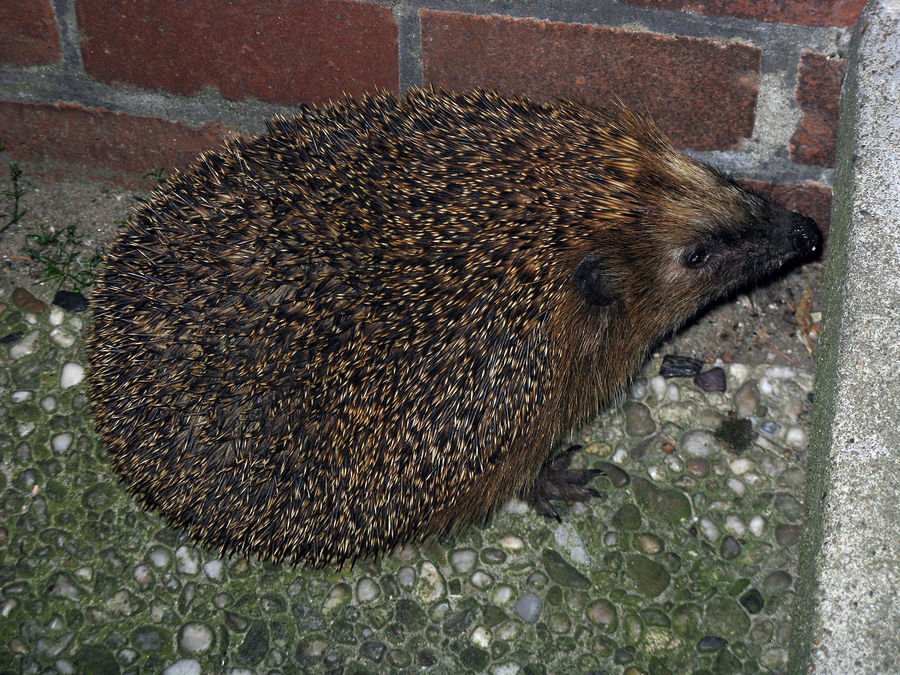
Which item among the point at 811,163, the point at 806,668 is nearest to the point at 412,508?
the point at 806,668

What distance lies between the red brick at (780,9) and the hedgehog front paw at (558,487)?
1501mm

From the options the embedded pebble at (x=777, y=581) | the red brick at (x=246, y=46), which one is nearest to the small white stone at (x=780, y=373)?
the embedded pebble at (x=777, y=581)

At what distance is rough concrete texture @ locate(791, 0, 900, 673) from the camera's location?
181cm

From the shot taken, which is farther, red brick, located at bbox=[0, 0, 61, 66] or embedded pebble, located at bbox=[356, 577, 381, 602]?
red brick, located at bbox=[0, 0, 61, 66]

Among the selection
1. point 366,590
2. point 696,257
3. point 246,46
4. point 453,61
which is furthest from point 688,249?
point 246,46

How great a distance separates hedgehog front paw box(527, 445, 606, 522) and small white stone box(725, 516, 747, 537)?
0.41 metres

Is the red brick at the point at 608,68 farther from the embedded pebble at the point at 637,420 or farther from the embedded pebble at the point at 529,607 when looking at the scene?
the embedded pebble at the point at 529,607

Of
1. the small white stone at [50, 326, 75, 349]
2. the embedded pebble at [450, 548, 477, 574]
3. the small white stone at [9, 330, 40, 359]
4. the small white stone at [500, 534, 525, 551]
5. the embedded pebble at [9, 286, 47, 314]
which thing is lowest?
the embedded pebble at [450, 548, 477, 574]

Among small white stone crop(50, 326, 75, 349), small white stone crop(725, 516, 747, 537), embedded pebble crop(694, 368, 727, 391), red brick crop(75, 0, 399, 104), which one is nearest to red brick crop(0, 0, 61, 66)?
red brick crop(75, 0, 399, 104)

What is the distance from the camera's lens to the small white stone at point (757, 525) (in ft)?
8.03

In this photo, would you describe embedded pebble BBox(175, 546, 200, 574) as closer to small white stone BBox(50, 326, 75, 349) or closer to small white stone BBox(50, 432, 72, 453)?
small white stone BBox(50, 432, 72, 453)

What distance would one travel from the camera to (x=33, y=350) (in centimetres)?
279

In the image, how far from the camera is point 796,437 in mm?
2615

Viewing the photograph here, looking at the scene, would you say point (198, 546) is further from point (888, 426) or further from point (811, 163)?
point (811, 163)
